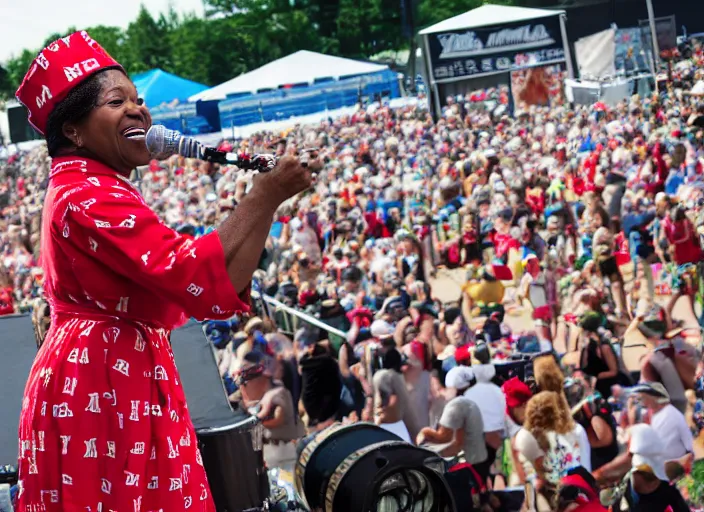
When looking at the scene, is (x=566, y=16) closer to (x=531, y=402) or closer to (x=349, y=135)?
(x=349, y=135)

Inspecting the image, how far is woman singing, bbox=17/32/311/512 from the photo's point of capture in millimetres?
1453

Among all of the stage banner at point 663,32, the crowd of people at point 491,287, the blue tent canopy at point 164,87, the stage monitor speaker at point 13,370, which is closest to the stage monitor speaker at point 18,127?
the crowd of people at point 491,287

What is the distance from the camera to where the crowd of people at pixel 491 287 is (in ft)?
16.3

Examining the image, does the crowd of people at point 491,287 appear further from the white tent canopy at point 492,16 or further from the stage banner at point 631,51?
the white tent canopy at point 492,16

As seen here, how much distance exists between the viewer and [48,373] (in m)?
1.54

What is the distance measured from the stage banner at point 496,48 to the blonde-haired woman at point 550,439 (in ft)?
→ 18.5

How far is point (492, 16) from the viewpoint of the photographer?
989cm

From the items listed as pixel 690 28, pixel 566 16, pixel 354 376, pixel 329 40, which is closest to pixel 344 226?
pixel 329 40

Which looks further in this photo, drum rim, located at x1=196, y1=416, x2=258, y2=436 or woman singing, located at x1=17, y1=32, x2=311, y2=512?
drum rim, located at x1=196, y1=416, x2=258, y2=436

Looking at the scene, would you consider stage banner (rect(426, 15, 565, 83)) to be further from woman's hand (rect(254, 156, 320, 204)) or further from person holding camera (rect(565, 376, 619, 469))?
woman's hand (rect(254, 156, 320, 204))

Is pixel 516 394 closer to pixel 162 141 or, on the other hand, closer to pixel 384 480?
pixel 384 480

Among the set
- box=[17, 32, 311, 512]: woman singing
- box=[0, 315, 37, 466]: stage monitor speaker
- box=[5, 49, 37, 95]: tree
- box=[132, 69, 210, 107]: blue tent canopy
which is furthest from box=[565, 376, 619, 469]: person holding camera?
box=[132, 69, 210, 107]: blue tent canopy

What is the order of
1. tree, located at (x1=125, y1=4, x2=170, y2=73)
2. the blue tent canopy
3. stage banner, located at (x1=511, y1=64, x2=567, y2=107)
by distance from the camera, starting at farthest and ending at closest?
the blue tent canopy
tree, located at (x1=125, y1=4, x2=170, y2=73)
stage banner, located at (x1=511, y1=64, x2=567, y2=107)

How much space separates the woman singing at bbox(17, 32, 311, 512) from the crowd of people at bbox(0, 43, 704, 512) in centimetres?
23
